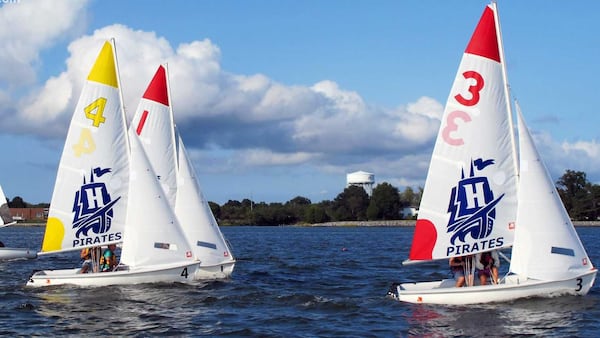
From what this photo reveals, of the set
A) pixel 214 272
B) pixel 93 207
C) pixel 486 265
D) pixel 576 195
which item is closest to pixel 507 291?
pixel 486 265

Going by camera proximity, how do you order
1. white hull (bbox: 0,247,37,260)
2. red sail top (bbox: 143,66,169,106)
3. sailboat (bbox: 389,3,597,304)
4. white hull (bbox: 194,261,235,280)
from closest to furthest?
sailboat (bbox: 389,3,597,304) < white hull (bbox: 194,261,235,280) < red sail top (bbox: 143,66,169,106) < white hull (bbox: 0,247,37,260)

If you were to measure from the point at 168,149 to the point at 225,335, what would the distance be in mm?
11627

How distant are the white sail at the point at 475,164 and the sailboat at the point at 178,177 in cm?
870

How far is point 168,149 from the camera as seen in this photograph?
2792cm

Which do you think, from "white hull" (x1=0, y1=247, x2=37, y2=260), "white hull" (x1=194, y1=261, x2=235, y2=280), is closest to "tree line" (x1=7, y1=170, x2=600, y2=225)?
"white hull" (x1=0, y1=247, x2=37, y2=260)

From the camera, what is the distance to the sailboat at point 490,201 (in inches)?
763

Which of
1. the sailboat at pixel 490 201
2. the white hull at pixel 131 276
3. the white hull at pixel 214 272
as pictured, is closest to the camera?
the sailboat at pixel 490 201

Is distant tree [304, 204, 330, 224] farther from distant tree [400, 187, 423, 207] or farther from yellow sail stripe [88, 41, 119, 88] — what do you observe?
yellow sail stripe [88, 41, 119, 88]

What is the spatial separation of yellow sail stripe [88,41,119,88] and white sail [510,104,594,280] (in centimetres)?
1276

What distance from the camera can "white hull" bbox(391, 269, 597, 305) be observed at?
1925 cm

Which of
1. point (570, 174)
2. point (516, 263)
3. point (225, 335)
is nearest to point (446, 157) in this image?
point (516, 263)

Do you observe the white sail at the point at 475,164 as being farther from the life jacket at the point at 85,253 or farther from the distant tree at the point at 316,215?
the distant tree at the point at 316,215

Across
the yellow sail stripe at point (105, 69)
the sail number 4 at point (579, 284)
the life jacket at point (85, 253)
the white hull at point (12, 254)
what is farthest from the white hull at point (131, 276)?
the white hull at point (12, 254)

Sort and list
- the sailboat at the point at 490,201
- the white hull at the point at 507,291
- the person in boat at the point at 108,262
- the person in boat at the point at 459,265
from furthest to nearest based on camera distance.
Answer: the person in boat at the point at 108,262 < the person in boat at the point at 459,265 < the sailboat at the point at 490,201 < the white hull at the point at 507,291
